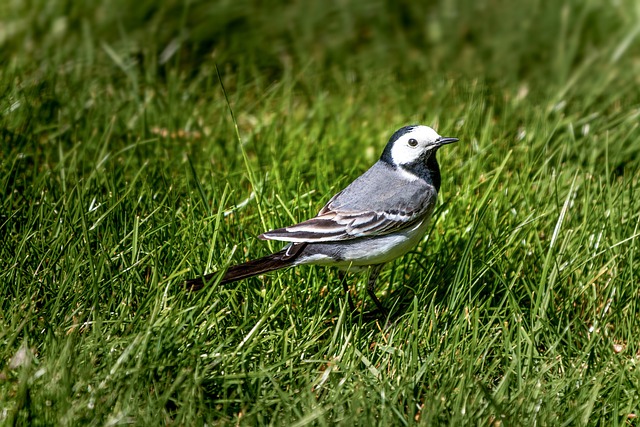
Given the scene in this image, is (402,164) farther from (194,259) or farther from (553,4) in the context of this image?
(553,4)

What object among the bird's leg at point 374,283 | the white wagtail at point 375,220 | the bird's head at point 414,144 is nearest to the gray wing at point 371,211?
the white wagtail at point 375,220

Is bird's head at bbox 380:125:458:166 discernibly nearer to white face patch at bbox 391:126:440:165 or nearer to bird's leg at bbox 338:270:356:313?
white face patch at bbox 391:126:440:165

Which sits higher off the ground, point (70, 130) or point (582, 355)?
point (70, 130)

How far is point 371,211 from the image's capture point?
4.01 metres

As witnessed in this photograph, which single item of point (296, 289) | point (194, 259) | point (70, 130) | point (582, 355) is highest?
point (70, 130)

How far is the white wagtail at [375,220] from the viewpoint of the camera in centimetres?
383

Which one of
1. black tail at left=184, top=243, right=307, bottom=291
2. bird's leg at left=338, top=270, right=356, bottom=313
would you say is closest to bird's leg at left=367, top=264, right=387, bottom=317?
bird's leg at left=338, top=270, right=356, bottom=313

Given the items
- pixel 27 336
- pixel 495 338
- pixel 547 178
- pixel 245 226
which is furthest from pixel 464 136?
pixel 27 336

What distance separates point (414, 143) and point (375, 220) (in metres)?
0.45

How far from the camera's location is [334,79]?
631cm

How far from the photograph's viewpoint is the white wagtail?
151 inches

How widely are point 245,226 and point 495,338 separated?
1.46 m

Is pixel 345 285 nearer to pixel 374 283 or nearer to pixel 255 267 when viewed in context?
pixel 374 283

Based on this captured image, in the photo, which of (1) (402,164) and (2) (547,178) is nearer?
(1) (402,164)
